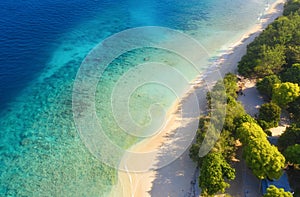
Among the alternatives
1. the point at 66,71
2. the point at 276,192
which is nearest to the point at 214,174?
the point at 276,192

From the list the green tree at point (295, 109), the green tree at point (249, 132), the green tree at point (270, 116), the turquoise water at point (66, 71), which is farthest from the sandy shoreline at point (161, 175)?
the green tree at point (295, 109)

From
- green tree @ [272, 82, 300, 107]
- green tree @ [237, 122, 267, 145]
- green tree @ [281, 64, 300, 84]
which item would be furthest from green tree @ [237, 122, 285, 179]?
green tree @ [281, 64, 300, 84]

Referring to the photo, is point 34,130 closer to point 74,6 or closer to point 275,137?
point 275,137

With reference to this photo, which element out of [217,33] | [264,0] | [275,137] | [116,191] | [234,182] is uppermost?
[264,0]

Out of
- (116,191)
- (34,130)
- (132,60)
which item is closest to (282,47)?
(132,60)

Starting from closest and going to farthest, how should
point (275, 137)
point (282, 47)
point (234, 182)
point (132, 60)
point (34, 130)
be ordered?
point (234, 182), point (275, 137), point (34, 130), point (282, 47), point (132, 60)

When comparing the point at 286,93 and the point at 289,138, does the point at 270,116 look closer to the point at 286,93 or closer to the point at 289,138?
the point at 286,93
